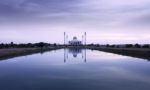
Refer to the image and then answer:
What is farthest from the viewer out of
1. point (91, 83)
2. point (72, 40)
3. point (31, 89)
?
point (72, 40)

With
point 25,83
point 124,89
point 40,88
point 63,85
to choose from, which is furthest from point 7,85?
point 124,89

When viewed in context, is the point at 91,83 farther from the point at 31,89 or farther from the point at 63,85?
the point at 31,89

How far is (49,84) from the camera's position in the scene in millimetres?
12180

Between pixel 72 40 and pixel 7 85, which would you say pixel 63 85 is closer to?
pixel 7 85

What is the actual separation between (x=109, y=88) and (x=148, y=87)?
2014mm

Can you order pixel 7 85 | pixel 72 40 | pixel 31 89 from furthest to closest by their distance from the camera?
pixel 72 40, pixel 7 85, pixel 31 89

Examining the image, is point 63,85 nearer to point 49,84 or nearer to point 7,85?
point 49,84

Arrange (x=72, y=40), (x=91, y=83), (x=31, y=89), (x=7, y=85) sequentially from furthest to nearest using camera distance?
(x=72, y=40) < (x=91, y=83) < (x=7, y=85) < (x=31, y=89)

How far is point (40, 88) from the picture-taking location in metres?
11.1

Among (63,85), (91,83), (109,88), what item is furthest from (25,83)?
(109,88)

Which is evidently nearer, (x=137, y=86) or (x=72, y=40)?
(x=137, y=86)

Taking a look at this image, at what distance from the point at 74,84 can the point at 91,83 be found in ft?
3.34

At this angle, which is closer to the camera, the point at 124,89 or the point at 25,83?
the point at 124,89

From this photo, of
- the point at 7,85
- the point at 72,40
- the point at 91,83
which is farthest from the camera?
the point at 72,40
